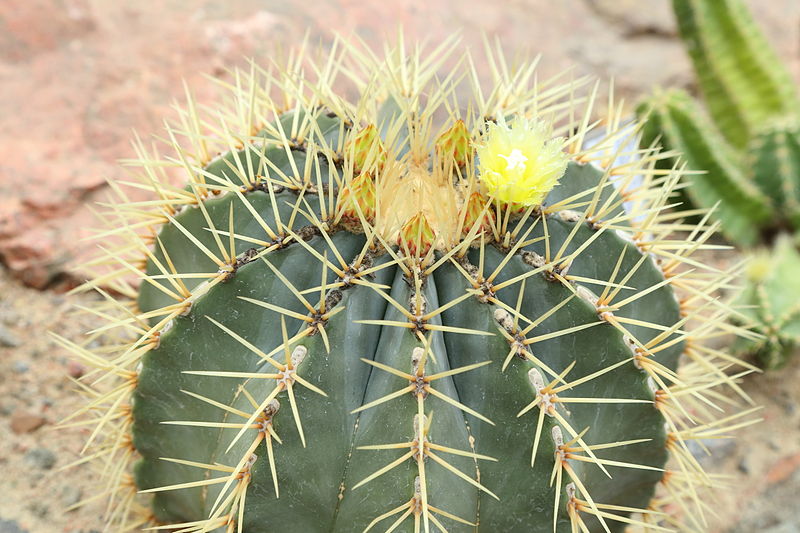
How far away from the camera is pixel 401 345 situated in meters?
1.24

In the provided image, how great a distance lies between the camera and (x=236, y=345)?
133 cm

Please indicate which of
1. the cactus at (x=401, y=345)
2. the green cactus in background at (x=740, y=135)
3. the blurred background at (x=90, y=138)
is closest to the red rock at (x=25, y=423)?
the blurred background at (x=90, y=138)

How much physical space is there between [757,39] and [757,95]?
0.24 meters

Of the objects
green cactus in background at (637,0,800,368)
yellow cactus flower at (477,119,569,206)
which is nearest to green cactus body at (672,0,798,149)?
green cactus in background at (637,0,800,368)

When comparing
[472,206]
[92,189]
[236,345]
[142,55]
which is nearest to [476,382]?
[472,206]

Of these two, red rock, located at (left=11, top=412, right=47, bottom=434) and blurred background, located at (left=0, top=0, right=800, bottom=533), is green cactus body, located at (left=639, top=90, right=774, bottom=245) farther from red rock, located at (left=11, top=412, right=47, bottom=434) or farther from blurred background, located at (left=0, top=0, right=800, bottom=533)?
red rock, located at (left=11, top=412, right=47, bottom=434)

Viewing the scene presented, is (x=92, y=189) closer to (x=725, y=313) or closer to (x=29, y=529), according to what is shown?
(x=29, y=529)

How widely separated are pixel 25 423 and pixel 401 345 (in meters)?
1.29

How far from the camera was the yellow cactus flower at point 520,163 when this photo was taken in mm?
1302

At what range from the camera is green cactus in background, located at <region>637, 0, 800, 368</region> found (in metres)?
2.73

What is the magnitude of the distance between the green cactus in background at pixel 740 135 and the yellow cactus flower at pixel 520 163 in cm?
113

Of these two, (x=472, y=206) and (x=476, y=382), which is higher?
(x=472, y=206)

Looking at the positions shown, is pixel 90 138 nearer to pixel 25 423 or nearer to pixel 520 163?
pixel 25 423

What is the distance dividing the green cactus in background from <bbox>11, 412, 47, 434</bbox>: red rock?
188 centimetres
